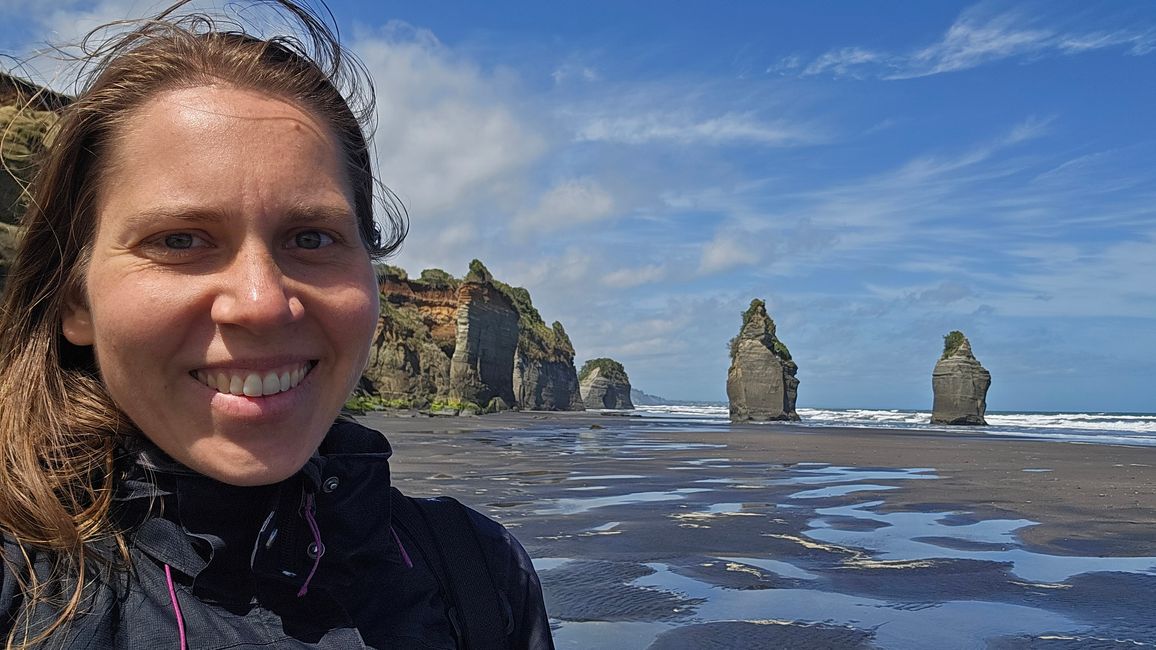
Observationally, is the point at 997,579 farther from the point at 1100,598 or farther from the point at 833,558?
the point at 833,558

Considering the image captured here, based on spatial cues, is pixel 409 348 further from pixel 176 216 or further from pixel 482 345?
pixel 176 216

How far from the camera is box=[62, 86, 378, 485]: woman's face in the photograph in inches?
48.5

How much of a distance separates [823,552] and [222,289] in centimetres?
624

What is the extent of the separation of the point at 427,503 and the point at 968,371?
207ft

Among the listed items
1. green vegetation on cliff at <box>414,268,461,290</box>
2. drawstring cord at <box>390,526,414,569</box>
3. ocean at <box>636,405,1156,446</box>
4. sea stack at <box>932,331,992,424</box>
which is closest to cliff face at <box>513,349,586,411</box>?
green vegetation on cliff at <box>414,268,461,290</box>

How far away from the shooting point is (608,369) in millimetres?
131875

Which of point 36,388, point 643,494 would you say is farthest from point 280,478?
point 643,494

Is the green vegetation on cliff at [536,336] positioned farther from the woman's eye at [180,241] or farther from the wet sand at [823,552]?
the woman's eye at [180,241]

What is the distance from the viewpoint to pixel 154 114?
4.41 ft

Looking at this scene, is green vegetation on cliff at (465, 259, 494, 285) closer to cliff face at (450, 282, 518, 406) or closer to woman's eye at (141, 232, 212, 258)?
cliff face at (450, 282, 518, 406)

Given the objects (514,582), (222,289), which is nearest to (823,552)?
(514,582)

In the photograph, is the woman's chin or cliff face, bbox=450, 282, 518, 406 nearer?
the woman's chin

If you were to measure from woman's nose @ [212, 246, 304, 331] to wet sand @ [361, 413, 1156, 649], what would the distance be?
10.6 ft

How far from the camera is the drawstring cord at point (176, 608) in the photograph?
1152mm
